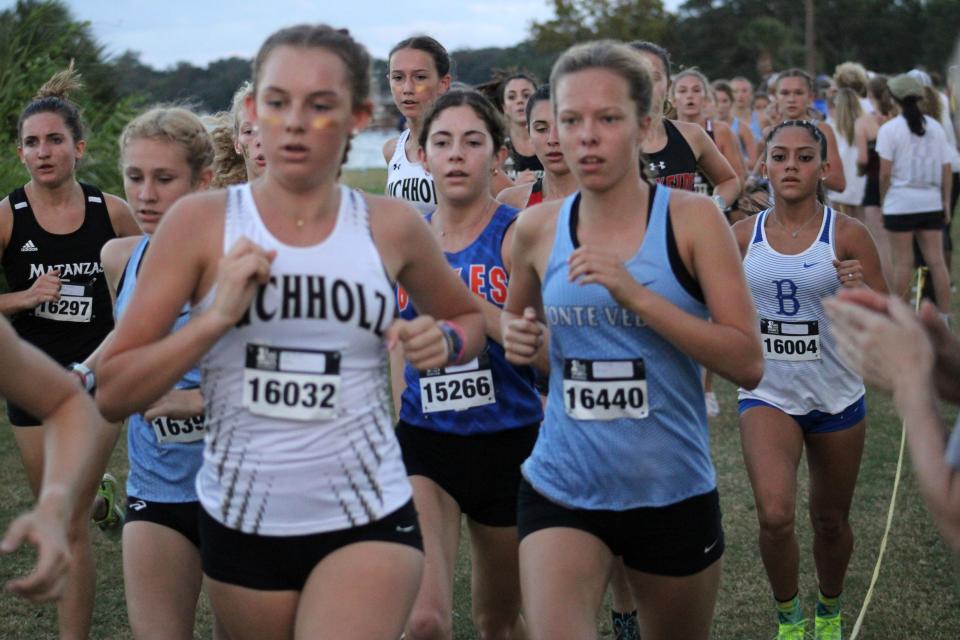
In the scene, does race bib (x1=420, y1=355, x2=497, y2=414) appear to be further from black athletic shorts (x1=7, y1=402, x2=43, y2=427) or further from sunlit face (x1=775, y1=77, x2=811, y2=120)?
sunlit face (x1=775, y1=77, x2=811, y2=120)

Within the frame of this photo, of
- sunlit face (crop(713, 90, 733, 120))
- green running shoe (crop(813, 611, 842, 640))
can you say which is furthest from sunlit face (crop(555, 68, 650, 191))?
sunlit face (crop(713, 90, 733, 120))

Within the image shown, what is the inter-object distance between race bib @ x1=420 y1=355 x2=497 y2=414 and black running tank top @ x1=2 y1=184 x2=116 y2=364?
2.22 meters

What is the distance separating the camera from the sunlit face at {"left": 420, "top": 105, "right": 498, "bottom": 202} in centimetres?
478

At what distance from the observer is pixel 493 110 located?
16.5 ft

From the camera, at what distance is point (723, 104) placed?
16.9 metres

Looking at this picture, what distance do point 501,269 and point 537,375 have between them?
1.36ft

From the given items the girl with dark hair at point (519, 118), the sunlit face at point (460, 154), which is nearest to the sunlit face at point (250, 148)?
the sunlit face at point (460, 154)

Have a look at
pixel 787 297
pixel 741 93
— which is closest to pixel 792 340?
pixel 787 297

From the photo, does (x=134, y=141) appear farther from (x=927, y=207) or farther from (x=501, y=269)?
(x=927, y=207)

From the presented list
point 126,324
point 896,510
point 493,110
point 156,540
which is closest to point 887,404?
point 896,510

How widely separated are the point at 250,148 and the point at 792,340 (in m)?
2.32

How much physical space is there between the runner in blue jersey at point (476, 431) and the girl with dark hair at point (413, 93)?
1634 mm

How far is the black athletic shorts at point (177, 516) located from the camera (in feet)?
12.8

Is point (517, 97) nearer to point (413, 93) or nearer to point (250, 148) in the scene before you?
point (413, 93)
